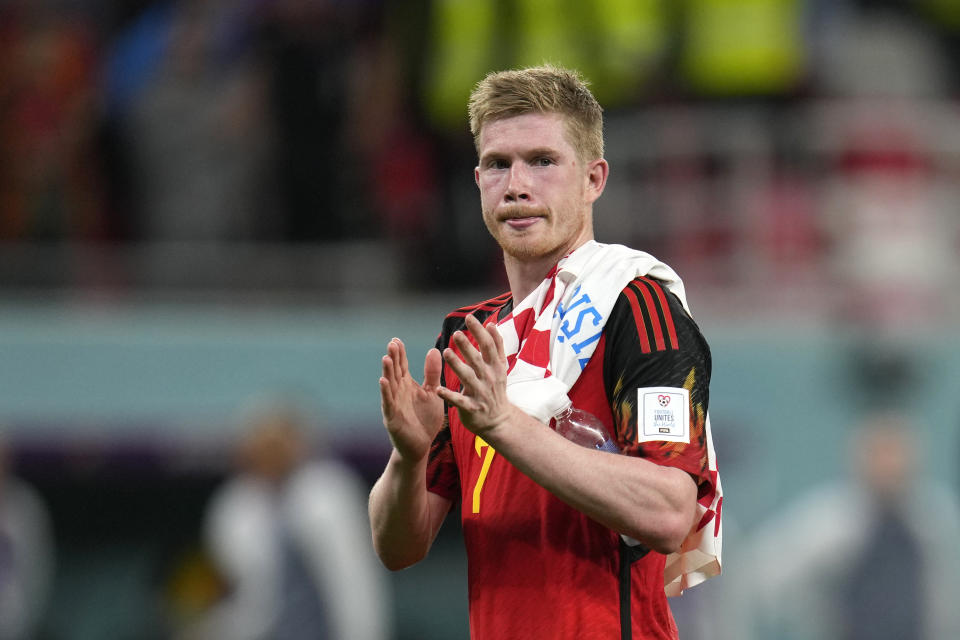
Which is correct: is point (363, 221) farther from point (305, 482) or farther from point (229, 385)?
point (305, 482)

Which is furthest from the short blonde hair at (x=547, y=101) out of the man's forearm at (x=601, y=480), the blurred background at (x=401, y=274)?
the blurred background at (x=401, y=274)

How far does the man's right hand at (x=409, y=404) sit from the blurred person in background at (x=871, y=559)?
6061mm

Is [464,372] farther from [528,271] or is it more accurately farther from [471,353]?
[528,271]

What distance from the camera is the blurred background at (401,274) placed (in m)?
9.88

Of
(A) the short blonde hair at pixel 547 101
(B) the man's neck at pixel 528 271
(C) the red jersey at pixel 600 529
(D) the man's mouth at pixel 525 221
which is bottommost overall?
(C) the red jersey at pixel 600 529

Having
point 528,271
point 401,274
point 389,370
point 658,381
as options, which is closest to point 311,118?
point 401,274

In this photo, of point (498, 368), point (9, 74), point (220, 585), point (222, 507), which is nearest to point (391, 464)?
point (498, 368)

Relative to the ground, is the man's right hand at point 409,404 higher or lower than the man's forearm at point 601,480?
higher

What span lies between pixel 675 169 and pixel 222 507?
3.71m

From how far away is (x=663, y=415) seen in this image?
3.19 metres

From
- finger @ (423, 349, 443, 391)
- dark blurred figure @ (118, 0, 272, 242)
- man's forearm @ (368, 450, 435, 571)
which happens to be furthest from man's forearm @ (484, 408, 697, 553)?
dark blurred figure @ (118, 0, 272, 242)

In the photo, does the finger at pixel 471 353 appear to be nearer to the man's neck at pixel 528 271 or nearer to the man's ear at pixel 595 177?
the man's neck at pixel 528 271

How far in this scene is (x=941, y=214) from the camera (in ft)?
32.3

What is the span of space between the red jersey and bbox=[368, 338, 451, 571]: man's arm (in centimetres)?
19
